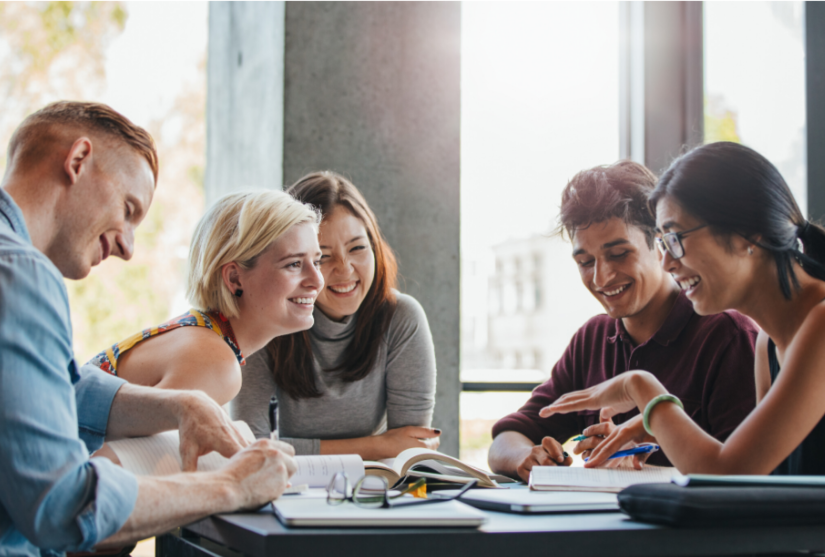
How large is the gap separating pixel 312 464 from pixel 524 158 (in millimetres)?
2771

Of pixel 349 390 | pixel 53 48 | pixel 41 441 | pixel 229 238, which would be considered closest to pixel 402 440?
pixel 349 390

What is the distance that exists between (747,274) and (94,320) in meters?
3.65

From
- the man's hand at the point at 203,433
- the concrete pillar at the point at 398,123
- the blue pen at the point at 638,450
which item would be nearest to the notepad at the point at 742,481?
the blue pen at the point at 638,450

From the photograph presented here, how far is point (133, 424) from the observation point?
48.7 inches

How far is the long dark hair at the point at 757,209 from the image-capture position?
1.42 meters

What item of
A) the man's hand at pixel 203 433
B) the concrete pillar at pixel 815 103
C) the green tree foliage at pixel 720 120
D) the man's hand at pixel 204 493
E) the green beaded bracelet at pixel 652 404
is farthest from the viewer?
the green tree foliage at pixel 720 120

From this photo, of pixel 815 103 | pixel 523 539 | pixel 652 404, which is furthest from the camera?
pixel 815 103

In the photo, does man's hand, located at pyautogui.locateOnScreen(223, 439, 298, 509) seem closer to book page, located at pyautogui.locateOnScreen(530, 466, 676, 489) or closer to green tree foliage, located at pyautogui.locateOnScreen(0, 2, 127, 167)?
book page, located at pyautogui.locateOnScreen(530, 466, 676, 489)

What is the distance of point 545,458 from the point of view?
164cm

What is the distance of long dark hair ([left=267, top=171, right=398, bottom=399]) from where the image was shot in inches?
87.9

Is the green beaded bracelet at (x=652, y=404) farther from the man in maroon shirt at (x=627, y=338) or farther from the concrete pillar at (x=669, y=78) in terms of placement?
the concrete pillar at (x=669, y=78)

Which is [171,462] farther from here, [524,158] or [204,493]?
[524,158]

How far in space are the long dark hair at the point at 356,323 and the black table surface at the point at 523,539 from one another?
1.33 meters

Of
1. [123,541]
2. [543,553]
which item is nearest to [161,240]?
[123,541]
